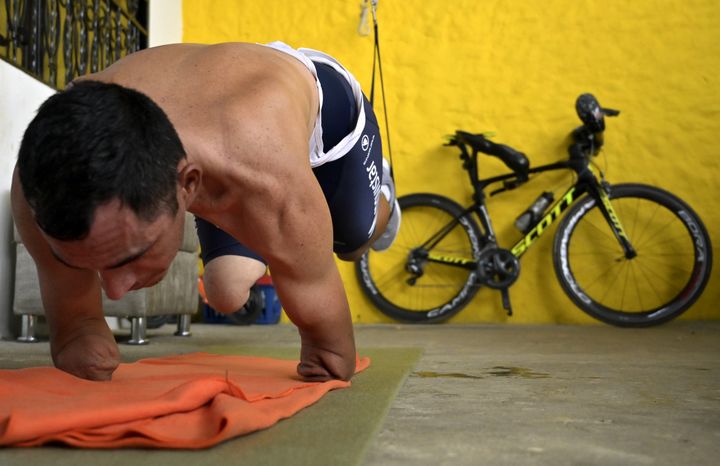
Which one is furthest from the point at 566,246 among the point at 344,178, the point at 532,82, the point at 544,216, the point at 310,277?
the point at 310,277

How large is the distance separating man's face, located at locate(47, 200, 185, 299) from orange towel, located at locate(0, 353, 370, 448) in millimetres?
179

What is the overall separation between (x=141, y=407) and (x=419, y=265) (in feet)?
10.1

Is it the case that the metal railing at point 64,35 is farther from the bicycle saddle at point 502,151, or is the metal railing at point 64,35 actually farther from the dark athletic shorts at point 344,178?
the bicycle saddle at point 502,151

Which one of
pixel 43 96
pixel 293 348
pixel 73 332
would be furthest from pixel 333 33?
pixel 73 332

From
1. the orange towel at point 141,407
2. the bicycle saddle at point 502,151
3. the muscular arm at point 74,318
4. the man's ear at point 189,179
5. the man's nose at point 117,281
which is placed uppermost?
the bicycle saddle at point 502,151

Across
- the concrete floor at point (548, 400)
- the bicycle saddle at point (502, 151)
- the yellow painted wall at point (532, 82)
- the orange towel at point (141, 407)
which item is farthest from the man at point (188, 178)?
the yellow painted wall at point (532, 82)

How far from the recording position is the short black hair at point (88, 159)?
105cm

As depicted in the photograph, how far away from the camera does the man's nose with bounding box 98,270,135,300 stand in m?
1.19

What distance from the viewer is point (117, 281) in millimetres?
1199

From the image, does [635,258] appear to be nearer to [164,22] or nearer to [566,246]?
[566,246]

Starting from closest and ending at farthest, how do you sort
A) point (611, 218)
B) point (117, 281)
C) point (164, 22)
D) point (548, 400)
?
point (117, 281) < point (548, 400) < point (611, 218) < point (164, 22)

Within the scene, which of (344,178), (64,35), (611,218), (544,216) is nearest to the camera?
(344,178)

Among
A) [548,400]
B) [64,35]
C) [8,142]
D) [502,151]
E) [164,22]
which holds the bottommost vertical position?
[548,400]

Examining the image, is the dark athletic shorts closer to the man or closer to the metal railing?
the man
